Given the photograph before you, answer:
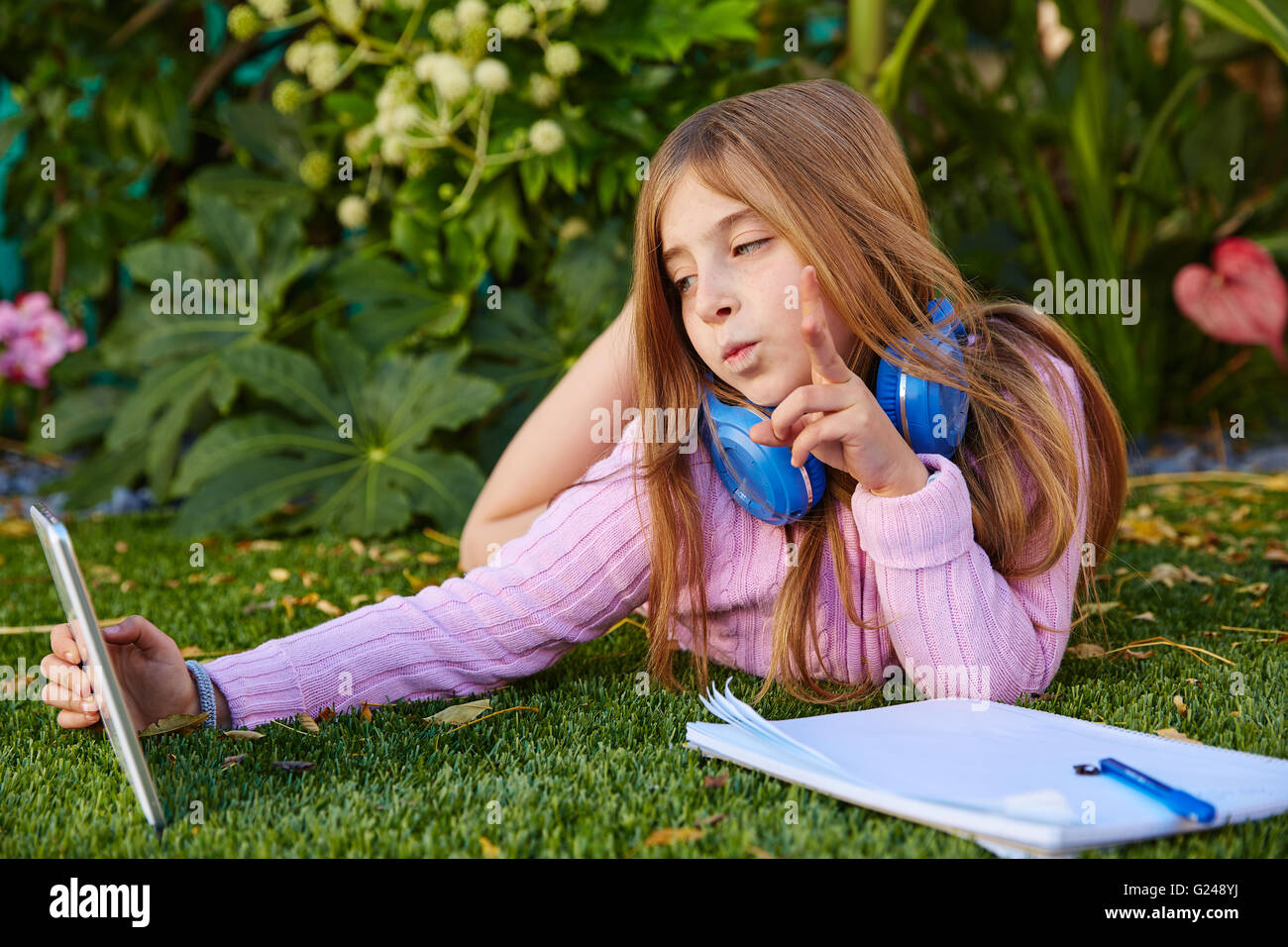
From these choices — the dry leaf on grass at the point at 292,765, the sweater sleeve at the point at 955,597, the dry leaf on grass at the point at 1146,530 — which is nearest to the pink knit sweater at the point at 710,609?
the sweater sleeve at the point at 955,597

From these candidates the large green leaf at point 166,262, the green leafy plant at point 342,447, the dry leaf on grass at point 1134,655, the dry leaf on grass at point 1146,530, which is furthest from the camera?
the large green leaf at point 166,262

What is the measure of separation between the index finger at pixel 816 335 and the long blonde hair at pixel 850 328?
172 millimetres

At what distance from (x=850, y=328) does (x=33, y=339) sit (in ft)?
11.2

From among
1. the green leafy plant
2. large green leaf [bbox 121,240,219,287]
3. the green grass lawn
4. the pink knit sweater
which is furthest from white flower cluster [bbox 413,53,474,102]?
the pink knit sweater

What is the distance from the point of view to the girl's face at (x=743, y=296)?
1.25 metres

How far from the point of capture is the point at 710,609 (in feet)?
4.88

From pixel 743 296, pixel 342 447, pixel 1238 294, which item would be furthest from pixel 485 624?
pixel 1238 294

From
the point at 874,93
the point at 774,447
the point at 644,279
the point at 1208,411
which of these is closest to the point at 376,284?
the point at 874,93

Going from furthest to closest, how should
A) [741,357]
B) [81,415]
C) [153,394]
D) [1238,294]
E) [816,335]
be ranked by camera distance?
[1238,294], [81,415], [153,394], [741,357], [816,335]

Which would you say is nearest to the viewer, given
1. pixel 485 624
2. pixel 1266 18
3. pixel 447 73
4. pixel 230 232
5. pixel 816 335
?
pixel 816 335

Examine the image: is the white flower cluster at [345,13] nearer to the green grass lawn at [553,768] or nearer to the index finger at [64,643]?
the green grass lawn at [553,768]

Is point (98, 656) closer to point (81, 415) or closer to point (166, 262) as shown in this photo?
point (166, 262)

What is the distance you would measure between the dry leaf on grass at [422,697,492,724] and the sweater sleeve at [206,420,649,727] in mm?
79
